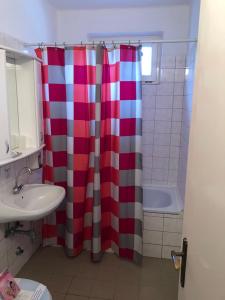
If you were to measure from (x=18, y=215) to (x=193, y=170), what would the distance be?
1.27m

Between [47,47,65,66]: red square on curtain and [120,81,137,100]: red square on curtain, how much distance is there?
576mm

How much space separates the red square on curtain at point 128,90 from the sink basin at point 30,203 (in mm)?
953

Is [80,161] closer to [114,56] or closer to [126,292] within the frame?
[114,56]

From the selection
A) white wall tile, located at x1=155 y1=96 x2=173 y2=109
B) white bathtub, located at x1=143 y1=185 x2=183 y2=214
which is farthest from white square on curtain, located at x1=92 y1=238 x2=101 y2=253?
white wall tile, located at x1=155 y1=96 x2=173 y2=109

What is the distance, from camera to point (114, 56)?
2.04 metres

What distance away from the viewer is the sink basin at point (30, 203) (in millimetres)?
1681

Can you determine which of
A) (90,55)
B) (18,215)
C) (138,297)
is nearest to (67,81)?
(90,55)

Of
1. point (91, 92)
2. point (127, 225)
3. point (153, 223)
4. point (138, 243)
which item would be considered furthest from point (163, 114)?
point (138, 243)

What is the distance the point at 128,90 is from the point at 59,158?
0.89 m

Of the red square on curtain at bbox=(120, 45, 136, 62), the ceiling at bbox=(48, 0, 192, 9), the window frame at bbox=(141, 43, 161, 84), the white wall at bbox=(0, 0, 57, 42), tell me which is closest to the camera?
the white wall at bbox=(0, 0, 57, 42)

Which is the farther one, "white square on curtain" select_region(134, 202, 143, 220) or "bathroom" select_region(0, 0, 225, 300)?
"white square on curtain" select_region(134, 202, 143, 220)

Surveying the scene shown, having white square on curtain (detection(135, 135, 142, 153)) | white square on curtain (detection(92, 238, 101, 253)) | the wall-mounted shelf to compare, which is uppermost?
white square on curtain (detection(135, 135, 142, 153))

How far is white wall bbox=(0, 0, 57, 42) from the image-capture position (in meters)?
1.89

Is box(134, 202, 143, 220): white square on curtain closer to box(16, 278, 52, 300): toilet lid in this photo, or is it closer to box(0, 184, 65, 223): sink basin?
box(0, 184, 65, 223): sink basin
